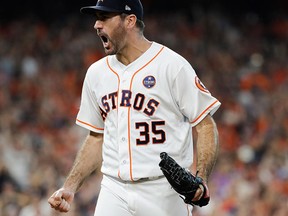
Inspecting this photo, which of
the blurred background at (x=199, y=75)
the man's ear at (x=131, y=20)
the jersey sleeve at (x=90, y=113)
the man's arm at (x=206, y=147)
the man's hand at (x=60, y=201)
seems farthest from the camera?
the blurred background at (x=199, y=75)

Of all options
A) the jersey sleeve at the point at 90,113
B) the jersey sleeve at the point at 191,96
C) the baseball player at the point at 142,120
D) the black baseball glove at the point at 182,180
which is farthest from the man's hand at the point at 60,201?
the jersey sleeve at the point at 191,96

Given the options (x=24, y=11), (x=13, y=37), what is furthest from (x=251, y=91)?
(x=24, y=11)

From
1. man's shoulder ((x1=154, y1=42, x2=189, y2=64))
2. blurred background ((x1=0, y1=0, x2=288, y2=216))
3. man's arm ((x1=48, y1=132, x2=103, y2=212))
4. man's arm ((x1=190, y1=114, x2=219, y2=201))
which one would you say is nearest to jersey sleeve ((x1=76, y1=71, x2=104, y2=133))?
man's arm ((x1=48, y1=132, x2=103, y2=212))

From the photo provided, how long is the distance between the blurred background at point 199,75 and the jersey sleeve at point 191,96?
3521 millimetres

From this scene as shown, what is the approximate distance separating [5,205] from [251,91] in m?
4.69

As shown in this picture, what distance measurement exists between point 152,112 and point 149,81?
6.5 inches

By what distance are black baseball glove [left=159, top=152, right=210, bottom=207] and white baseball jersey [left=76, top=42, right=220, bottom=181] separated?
0.32 metres

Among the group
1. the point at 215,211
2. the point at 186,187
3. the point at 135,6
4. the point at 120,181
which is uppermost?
the point at 135,6

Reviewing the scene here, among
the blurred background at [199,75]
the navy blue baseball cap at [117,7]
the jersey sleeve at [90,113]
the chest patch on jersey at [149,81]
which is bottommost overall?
the blurred background at [199,75]

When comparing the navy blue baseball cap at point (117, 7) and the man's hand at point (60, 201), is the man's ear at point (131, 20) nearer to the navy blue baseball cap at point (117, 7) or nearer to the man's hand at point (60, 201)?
the navy blue baseball cap at point (117, 7)

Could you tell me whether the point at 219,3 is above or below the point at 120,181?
below

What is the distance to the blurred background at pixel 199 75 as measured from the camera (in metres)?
8.30

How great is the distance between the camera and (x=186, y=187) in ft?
11.4

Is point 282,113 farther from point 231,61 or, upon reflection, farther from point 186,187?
point 186,187
